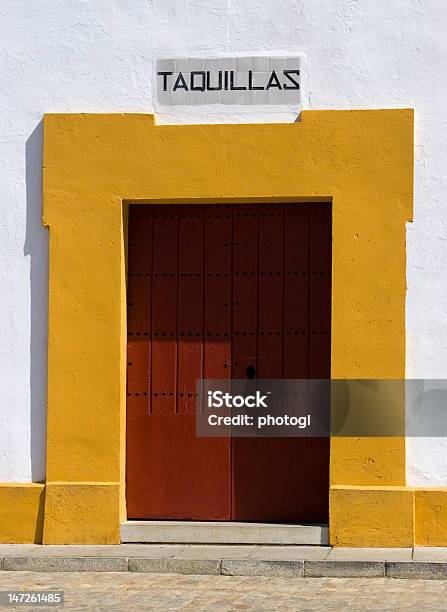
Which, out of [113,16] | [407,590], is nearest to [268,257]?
[113,16]

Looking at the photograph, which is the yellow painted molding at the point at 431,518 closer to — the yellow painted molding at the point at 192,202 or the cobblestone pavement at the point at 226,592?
the yellow painted molding at the point at 192,202

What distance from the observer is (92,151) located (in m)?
10.3

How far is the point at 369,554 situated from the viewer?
952 cm

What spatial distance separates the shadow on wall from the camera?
10.3 m

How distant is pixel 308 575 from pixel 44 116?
3.98 metres

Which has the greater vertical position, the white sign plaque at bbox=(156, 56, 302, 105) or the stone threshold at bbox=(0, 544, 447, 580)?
the white sign plaque at bbox=(156, 56, 302, 105)

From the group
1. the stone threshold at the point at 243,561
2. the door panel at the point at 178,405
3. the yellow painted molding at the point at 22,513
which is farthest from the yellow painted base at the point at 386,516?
the yellow painted molding at the point at 22,513

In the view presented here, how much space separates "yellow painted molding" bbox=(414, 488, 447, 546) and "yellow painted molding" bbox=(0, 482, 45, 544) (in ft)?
9.24

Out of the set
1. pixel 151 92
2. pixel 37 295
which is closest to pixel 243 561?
pixel 37 295

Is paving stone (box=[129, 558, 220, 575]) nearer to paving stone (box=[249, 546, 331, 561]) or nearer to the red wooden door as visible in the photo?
paving stone (box=[249, 546, 331, 561])

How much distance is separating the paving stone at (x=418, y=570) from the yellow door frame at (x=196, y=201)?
2.03 feet

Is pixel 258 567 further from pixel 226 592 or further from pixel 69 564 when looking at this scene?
pixel 69 564

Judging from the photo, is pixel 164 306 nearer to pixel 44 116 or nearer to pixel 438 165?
pixel 44 116

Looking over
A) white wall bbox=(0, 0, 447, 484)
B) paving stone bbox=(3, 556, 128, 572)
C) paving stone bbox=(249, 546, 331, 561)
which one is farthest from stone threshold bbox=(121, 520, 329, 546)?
white wall bbox=(0, 0, 447, 484)
